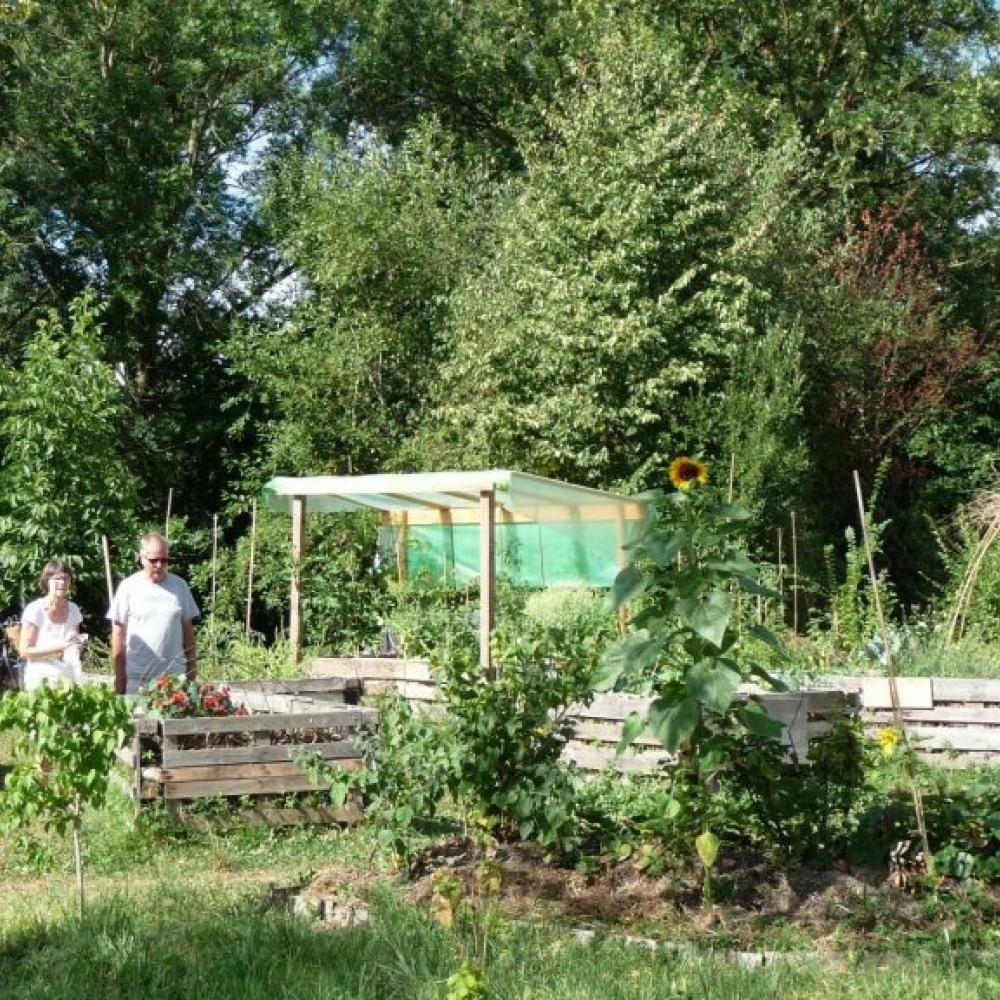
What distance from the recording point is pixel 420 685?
37.6 ft

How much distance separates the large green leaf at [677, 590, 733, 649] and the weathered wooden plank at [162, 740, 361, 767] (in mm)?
3226

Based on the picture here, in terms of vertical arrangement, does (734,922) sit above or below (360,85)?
below

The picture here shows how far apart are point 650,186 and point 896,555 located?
666 cm

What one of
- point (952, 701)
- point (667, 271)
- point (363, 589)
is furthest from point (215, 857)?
point (667, 271)

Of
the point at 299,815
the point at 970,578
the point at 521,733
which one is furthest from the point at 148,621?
the point at 970,578

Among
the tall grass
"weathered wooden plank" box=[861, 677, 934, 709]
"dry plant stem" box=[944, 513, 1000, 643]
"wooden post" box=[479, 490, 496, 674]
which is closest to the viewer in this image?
the tall grass

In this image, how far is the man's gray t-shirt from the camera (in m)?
9.55

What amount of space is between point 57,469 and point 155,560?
762 centimetres

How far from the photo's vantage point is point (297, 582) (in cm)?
1515

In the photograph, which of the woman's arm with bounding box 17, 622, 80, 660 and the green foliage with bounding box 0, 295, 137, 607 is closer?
the woman's arm with bounding box 17, 622, 80, 660

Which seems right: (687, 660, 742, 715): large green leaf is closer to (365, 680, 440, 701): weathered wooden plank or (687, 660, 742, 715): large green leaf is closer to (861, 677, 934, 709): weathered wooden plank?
(861, 677, 934, 709): weathered wooden plank

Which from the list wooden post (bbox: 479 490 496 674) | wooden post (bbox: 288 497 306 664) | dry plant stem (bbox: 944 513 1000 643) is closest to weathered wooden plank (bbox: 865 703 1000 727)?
dry plant stem (bbox: 944 513 1000 643)

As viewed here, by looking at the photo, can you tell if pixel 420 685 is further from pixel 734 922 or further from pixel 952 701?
pixel 734 922

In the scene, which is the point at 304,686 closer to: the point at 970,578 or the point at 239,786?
the point at 239,786
